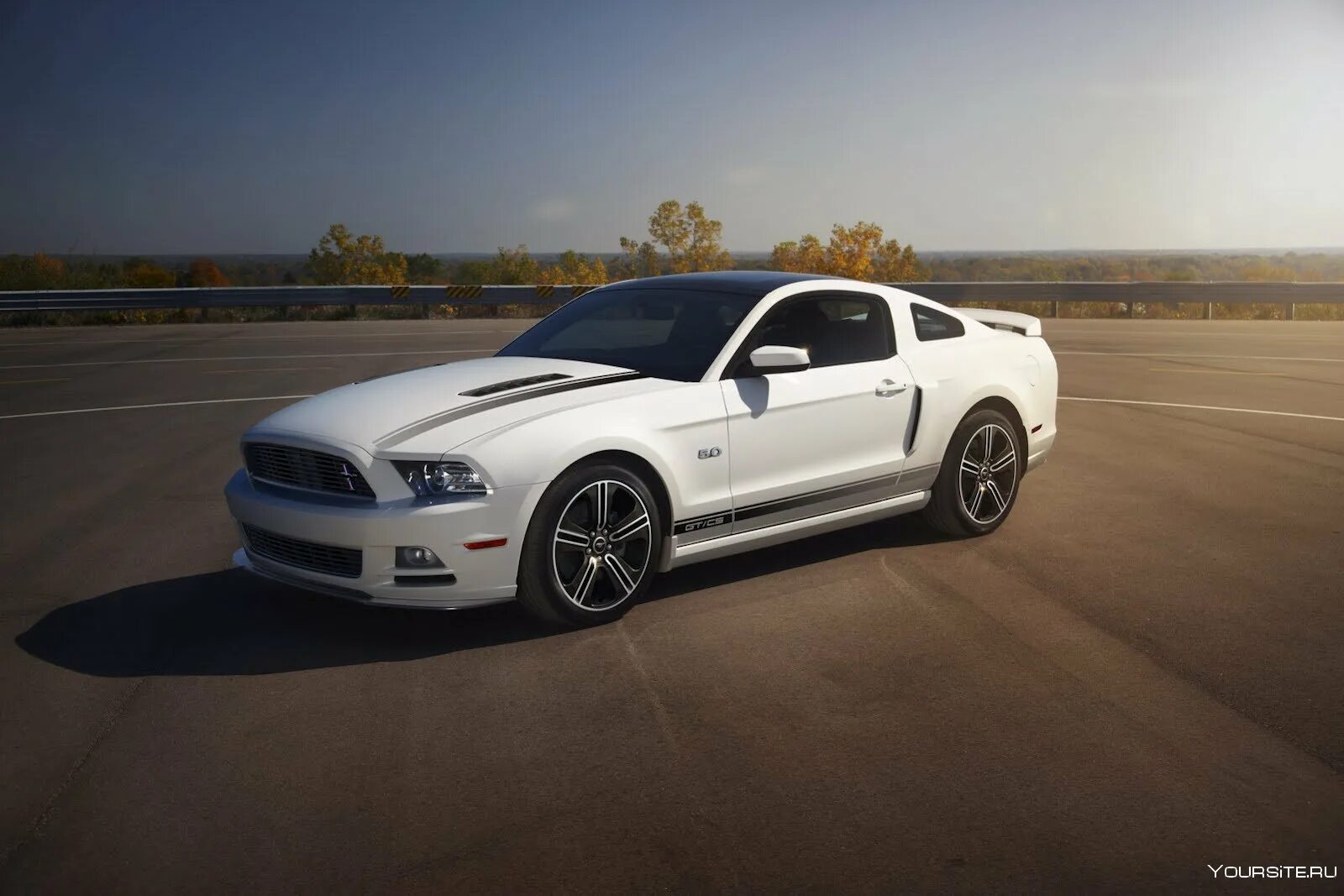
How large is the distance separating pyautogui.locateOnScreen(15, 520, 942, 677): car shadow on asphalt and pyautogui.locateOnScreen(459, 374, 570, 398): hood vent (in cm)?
105

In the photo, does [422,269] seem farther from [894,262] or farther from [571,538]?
[571,538]

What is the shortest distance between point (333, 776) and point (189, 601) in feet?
7.98

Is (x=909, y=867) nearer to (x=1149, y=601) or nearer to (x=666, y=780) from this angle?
(x=666, y=780)

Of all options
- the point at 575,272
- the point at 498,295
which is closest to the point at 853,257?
the point at 575,272

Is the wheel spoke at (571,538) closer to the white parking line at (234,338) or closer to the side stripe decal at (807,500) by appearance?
the side stripe decal at (807,500)

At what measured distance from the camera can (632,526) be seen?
18.8 feet

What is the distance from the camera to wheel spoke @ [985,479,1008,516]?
7.42 meters

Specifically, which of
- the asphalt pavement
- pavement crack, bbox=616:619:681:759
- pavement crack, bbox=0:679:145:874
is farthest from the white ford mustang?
pavement crack, bbox=0:679:145:874

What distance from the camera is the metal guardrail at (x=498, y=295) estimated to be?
3080cm

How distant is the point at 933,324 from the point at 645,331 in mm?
1763

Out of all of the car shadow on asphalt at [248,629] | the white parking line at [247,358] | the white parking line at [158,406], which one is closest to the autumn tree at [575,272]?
the white parking line at [247,358]

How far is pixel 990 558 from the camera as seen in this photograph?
6.89 metres

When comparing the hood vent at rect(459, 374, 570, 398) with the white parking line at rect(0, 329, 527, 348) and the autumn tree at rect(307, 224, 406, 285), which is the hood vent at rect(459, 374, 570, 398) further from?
the autumn tree at rect(307, 224, 406, 285)

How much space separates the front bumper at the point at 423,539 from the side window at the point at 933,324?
2837 mm
